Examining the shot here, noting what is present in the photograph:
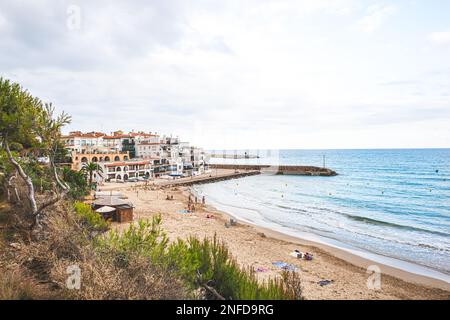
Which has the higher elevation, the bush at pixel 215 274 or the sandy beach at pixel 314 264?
the bush at pixel 215 274

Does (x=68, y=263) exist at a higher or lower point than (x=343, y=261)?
higher

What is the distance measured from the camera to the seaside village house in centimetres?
5766

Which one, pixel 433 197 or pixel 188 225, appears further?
pixel 433 197

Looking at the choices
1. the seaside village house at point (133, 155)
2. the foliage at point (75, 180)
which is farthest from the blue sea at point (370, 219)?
the seaside village house at point (133, 155)

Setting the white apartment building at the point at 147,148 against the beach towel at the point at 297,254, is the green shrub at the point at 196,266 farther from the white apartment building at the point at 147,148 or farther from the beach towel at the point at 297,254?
the white apartment building at the point at 147,148

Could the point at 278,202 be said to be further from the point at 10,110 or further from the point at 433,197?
the point at 10,110

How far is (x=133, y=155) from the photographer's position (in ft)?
253

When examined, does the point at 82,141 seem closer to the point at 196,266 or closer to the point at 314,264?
the point at 314,264

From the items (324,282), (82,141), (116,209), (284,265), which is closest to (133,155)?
(82,141)

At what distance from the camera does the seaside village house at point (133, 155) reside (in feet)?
189
